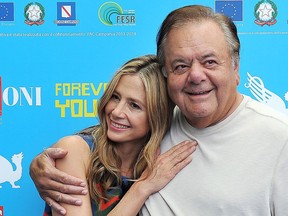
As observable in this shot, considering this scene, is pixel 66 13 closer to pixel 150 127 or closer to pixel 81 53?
pixel 81 53

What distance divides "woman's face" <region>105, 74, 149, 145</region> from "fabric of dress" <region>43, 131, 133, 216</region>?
8 centimetres

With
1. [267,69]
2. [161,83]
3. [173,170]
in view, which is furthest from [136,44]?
[173,170]

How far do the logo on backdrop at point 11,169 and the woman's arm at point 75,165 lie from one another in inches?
23.1

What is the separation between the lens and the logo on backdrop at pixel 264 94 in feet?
6.90

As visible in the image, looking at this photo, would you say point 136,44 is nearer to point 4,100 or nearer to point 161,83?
point 161,83

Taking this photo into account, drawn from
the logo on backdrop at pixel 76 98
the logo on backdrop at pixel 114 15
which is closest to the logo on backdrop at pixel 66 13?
the logo on backdrop at pixel 114 15

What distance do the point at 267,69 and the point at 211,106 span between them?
708mm

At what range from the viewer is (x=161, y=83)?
66.3 inches

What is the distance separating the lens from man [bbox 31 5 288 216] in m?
1.42

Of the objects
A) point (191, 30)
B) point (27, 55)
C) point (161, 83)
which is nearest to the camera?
point (191, 30)

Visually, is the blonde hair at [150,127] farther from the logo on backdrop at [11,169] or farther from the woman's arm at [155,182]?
the logo on backdrop at [11,169]

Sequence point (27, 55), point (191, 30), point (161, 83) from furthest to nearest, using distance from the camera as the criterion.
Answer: point (27, 55), point (161, 83), point (191, 30)

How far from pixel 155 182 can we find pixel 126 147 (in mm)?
234

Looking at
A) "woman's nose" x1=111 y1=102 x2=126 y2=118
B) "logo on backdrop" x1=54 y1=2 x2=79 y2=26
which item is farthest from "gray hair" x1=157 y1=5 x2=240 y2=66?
"logo on backdrop" x1=54 y1=2 x2=79 y2=26
